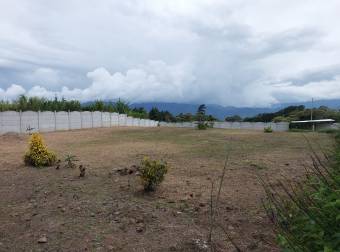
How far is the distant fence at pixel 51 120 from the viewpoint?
22.7 m

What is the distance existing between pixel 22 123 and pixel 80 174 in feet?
57.9

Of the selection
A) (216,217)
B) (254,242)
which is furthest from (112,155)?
(254,242)

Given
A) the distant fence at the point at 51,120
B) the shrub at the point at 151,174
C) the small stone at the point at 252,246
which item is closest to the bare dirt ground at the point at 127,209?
the small stone at the point at 252,246

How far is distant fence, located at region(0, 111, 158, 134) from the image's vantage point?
22.7 metres

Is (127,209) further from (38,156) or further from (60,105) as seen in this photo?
(60,105)

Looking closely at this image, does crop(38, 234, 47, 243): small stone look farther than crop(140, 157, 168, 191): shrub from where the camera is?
No

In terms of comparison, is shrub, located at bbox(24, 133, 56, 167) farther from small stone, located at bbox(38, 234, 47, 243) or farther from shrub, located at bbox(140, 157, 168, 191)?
small stone, located at bbox(38, 234, 47, 243)

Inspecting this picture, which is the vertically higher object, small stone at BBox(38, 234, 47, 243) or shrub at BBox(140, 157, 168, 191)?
shrub at BBox(140, 157, 168, 191)

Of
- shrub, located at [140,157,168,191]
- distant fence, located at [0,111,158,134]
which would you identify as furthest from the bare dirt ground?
distant fence, located at [0,111,158,134]

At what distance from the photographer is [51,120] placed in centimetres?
2591

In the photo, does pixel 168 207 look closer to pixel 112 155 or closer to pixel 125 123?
pixel 112 155

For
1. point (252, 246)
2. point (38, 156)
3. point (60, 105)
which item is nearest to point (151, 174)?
point (252, 246)

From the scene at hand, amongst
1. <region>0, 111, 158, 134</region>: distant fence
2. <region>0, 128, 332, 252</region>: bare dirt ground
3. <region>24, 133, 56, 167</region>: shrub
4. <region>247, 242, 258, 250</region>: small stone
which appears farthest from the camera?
<region>0, 111, 158, 134</region>: distant fence

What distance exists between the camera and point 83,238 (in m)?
4.42
